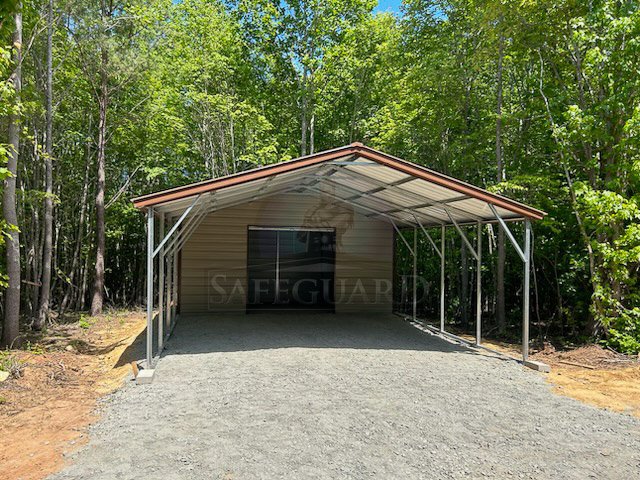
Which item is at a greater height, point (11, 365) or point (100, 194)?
point (100, 194)

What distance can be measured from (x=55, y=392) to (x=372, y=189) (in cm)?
501

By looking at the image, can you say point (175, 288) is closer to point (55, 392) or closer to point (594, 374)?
point (55, 392)

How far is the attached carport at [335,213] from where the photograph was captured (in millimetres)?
5371

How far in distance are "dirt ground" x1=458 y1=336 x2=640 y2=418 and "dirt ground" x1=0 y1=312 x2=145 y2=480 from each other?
4582mm

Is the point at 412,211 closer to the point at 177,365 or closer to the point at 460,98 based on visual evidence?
the point at 460,98

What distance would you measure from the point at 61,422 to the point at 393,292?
7330 mm

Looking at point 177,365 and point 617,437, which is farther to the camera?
point 177,365

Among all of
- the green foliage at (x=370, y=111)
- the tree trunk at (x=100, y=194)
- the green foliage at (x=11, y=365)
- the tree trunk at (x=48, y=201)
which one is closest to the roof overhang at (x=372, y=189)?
the green foliage at (x=370, y=111)

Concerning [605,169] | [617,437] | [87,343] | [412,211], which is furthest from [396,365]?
[87,343]

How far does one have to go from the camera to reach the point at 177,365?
5.34 m

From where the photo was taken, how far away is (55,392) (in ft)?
15.1

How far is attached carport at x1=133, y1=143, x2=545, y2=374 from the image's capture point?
537cm

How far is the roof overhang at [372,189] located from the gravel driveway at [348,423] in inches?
78.2

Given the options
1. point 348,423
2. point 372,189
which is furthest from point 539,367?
point 372,189
